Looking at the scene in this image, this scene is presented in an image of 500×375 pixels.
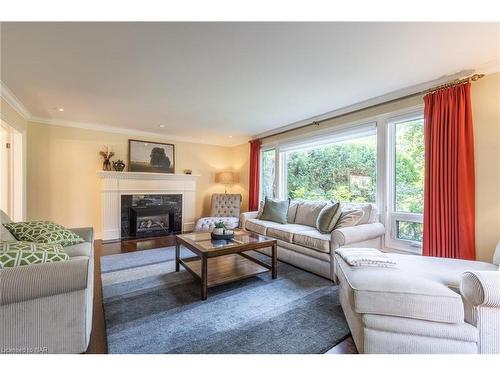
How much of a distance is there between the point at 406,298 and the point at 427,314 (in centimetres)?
13

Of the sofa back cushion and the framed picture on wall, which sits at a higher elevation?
the framed picture on wall

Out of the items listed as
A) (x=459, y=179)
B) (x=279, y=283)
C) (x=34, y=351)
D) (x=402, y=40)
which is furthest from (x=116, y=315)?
(x=459, y=179)

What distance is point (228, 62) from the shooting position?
2.15 metres

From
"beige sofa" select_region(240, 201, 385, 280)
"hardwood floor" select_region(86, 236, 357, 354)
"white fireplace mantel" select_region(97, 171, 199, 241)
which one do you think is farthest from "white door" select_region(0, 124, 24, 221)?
"beige sofa" select_region(240, 201, 385, 280)

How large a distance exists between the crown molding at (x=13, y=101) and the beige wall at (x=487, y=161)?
206 inches

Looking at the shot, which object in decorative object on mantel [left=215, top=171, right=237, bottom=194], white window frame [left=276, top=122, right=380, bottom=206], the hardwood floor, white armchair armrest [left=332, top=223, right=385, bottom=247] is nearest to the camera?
the hardwood floor

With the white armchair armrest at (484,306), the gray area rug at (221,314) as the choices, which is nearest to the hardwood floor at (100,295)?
the gray area rug at (221,314)

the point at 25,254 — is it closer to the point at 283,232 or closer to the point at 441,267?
the point at 283,232

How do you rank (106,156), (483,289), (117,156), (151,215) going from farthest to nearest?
(151,215), (117,156), (106,156), (483,289)

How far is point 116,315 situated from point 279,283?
61.2 inches

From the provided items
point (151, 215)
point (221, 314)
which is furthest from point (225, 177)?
point (221, 314)

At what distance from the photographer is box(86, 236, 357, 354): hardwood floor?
58.9 inches

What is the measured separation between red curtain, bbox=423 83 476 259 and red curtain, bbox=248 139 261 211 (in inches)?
124

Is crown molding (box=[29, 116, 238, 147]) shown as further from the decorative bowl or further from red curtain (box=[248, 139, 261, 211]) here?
the decorative bowl
